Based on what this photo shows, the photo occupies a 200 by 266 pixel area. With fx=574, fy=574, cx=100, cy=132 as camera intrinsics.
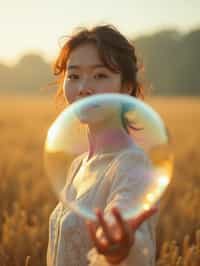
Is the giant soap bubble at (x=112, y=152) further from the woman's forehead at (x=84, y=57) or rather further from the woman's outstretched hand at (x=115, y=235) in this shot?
the woman's forehead at (x=84, y=57)

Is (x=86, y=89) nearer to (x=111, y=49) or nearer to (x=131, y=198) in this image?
(x=111, y=49)

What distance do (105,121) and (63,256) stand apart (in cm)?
53

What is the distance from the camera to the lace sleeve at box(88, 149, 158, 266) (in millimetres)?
1666

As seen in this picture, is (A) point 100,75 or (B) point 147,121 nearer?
(B) point 147,121

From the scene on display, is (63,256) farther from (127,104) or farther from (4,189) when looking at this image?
(4,189)

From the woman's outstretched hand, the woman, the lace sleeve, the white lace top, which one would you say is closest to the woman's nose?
the woman

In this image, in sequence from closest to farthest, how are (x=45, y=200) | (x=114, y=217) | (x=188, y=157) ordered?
(x=114, y=217) < (x=45, y=200) < (x=188, y=157)

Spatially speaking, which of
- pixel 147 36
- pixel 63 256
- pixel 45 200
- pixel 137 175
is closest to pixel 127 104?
pixel 137 175

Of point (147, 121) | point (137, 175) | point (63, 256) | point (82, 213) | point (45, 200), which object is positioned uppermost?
A: point (147, 121)

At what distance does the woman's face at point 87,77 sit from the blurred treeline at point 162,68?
58.2m

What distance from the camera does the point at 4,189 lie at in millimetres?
4996

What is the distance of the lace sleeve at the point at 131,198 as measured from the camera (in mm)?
1666

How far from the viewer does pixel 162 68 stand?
2443 inches

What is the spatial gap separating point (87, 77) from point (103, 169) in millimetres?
358
